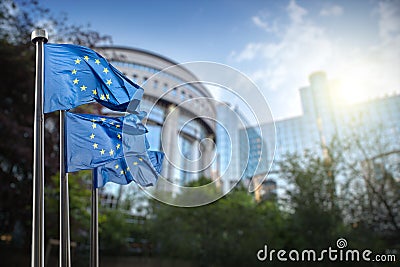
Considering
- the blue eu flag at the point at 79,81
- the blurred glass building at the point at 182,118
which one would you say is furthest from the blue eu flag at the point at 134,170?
the blue eu flag at the point at 79,81

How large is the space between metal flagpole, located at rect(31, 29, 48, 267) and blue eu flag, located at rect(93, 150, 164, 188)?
1.15 meters

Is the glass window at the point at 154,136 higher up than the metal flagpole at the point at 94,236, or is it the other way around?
the glass window at the point at 154,136

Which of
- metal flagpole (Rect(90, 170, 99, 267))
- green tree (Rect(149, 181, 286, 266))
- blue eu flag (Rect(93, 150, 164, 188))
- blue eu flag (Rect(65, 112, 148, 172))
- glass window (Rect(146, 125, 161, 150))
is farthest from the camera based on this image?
green tree (Rect(149, 181, 286, 266))

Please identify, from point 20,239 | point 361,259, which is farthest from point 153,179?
point 20,239

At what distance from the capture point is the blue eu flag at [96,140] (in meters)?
4.22

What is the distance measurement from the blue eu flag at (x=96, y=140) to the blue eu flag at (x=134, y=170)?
160 mm

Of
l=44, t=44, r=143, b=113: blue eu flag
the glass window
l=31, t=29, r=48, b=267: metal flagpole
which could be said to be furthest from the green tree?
l=31, t=29, r=48, b=267: metal flagpole

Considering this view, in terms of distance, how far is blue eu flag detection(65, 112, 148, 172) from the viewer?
13.9 feet

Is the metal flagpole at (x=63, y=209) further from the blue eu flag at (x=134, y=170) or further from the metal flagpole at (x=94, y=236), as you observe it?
the blue eu flag at (x=134, y=170)

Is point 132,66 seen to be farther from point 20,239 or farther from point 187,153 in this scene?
point 187,153

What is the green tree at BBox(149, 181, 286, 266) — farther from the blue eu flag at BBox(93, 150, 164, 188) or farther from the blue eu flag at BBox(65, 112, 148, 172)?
the blue eu flag at BBox(65, 112, 148, 172)

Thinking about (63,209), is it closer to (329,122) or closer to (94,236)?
(94,236)

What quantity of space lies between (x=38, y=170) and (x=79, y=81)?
115cm

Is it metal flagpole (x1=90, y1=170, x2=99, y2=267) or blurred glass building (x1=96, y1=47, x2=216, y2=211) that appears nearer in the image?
blurred glass building (x1=96, y1=47, x2=216, y2=211)
